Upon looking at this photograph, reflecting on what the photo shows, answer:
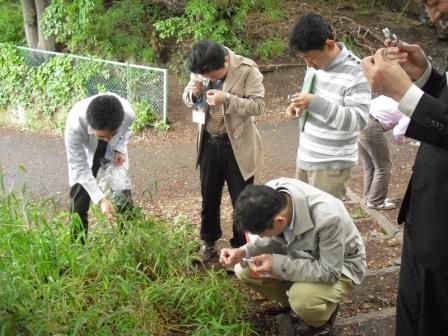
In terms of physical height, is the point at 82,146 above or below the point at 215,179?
above

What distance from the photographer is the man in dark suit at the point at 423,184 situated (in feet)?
5.86

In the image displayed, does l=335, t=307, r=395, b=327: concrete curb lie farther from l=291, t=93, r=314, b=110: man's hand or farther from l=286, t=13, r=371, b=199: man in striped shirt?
l=291, t=93, r=314, b=110: man's hand

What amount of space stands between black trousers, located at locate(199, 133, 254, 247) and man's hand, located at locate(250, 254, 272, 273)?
97 cm

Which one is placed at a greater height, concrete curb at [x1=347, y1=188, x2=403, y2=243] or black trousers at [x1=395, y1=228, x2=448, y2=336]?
black trousers at [x1=395, y1=228, x2=448, y2=336]

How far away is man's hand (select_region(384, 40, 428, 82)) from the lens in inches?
83.9

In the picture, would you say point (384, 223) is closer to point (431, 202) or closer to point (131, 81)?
point (431, 202)

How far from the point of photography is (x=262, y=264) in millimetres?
2697

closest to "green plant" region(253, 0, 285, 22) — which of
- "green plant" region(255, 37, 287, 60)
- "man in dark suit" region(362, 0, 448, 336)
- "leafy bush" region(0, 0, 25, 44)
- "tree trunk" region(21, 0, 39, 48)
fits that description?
Answer: "green plant" region(255, 37, 287, 60)

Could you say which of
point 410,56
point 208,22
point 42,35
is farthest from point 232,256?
point 42,35

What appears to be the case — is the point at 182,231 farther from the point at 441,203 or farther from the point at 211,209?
the point at 441,203

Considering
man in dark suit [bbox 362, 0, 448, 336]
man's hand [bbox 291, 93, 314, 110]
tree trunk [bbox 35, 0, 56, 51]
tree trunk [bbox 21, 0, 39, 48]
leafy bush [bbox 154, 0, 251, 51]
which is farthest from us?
tree trunk [bbox 21, 0, 39, 48]

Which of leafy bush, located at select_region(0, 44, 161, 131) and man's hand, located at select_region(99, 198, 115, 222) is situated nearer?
man's hand, located at select_region(99, 198, 115, 222)

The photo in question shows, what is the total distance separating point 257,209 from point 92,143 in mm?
1594

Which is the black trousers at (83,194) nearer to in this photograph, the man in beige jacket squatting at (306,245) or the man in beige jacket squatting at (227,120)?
the man in beige jacket squatting at (227,120)
